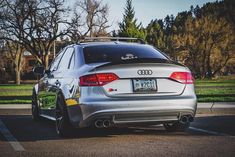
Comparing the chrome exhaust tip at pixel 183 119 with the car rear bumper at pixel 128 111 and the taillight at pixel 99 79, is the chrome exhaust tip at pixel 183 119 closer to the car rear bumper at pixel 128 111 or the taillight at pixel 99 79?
the car rear bumper at pixel 128 111

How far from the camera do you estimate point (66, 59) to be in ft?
26.9

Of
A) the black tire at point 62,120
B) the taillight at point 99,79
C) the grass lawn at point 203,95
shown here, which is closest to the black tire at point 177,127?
the taillight at point 99,79

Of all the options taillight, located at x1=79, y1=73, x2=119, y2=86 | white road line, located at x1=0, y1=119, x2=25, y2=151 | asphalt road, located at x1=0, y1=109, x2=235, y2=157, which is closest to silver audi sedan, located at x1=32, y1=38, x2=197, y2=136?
taillight, located at x1=79, y1=73, x2=119, y2=86

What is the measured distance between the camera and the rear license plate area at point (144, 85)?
264 inches

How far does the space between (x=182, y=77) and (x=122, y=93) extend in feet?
3.42

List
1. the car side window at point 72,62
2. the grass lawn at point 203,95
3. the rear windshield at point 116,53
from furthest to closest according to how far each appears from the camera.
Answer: the grass lawn at point 203,95 < the car side window at point 72,62 < the rear windshield at point 116,53

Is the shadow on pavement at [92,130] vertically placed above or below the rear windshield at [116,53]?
below

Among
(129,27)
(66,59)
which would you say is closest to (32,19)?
(129,27)

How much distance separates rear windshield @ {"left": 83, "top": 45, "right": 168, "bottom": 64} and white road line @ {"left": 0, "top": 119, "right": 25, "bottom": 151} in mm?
1655

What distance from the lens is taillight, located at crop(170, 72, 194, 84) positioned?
6.98 metres

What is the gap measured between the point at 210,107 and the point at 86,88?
6.80 metres

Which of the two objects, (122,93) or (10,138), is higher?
(122,93)

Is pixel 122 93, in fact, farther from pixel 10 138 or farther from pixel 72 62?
pixel 10 138

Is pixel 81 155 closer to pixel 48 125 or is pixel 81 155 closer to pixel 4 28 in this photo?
pixel 48 125
